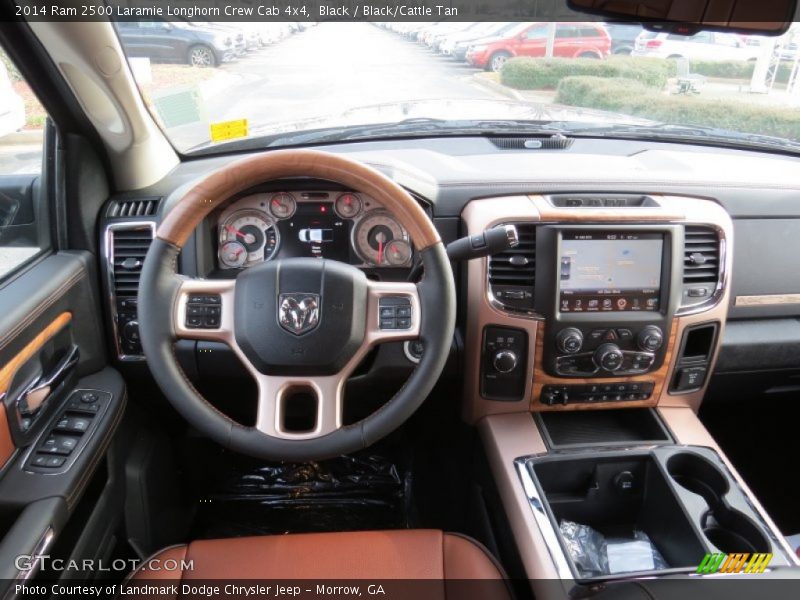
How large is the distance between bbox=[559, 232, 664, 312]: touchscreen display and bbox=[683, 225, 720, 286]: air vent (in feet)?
0.42

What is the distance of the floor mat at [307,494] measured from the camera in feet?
8.45

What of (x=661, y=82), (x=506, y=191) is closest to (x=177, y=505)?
(x=506, y=191)

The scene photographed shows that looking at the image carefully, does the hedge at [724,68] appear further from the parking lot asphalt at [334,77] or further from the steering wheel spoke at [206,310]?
the steering wheel spoke at [206,310]

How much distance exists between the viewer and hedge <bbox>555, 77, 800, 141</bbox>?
2.36m

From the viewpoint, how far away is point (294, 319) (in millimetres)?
1540

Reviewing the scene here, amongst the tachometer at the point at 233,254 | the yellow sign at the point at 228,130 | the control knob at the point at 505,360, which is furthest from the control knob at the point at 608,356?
the yellow sign at the point at 228,130

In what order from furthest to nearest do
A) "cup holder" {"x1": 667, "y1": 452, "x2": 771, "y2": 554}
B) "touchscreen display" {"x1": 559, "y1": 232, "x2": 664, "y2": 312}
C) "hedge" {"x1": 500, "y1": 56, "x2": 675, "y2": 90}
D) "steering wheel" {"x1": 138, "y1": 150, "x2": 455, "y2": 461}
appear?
"hedge" {"x1": 500, "y1": 56, "x2": 675, "y2": 90}
"touchscreen display" {"x1": 559, "y1": 232, "x2": 664, "y2": 312}
"cup holder" {"x1": 667, "y1": 452, "x2": 771, "y2": 554}
"steering wheel" {"x1": 138, "y1": 150, "x2": 455, "y2": 461}

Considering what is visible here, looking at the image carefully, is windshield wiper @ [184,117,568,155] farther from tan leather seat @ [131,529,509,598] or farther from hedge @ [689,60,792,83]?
tan leather seat @ [131,529,509,598]

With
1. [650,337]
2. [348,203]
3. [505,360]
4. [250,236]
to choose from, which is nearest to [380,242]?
[348,203]

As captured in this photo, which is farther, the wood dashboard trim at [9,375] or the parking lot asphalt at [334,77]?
the parking lot asphalt at [334,77]

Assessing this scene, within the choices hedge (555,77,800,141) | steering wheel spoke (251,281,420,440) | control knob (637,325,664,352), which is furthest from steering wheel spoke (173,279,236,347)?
hedge (555,77,800,141)

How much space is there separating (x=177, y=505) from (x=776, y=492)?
2.50m

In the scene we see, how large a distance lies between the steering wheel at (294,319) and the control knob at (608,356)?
0.76m

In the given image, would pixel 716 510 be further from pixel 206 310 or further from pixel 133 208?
pixel 133 208
